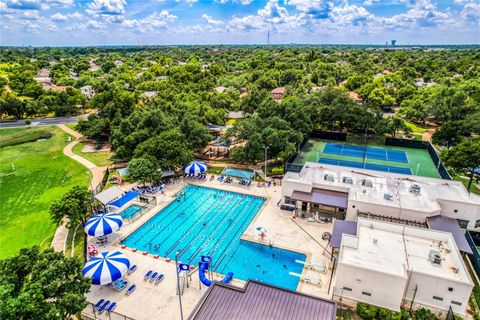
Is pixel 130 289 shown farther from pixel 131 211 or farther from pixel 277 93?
pixel 277 93

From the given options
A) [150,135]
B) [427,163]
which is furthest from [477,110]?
[150,135]

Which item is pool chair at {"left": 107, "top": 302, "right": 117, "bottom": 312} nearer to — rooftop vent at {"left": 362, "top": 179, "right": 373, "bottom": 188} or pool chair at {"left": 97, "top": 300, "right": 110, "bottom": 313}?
pool chair at {"left": 97, "top": 300, "right": 110, "bottom": 313}

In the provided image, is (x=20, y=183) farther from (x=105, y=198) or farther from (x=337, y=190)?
(x=337, y=190)

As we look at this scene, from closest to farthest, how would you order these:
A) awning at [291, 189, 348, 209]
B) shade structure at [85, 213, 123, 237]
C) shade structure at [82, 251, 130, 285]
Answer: shade structure at [82, 251, 130, 285], shade structure at [85, 213, 123, 237], awning at [291, 189, 348, 209]

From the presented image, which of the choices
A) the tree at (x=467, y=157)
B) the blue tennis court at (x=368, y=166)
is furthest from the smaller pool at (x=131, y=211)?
the tree at (x=467, y=157)

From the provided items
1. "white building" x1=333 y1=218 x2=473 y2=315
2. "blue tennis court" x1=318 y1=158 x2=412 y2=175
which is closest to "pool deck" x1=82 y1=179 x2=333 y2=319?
"white building" x1=333 y1=218 x2=473 y2=315

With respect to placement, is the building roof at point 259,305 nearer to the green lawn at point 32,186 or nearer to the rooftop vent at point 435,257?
the rooftop vent at point 435,257
